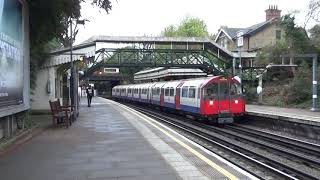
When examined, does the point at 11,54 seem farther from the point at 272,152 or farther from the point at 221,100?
the point at 221,100

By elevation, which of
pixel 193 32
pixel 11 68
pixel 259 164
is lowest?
pixel 259 164

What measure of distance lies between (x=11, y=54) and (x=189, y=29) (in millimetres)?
86164

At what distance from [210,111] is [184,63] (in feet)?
108

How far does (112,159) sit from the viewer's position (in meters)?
12.0

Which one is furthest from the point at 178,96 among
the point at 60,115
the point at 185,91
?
the point at 60,115

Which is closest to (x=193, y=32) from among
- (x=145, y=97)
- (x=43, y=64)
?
(x=145, y=97)

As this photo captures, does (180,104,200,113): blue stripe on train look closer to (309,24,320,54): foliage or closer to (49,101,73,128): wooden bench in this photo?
(49,101,73,128): wooden bench

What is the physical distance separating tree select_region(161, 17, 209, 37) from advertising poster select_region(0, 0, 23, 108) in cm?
8220

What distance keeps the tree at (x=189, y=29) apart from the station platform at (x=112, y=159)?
83021 mm

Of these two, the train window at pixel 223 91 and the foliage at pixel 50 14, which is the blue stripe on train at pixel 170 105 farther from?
the foliage at pixel 50 14

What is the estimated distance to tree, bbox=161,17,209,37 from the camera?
327 ft

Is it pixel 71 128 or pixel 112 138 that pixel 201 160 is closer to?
pixel 112 138

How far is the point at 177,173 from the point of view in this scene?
33.0ft

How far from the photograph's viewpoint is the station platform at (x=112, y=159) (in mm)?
10016
